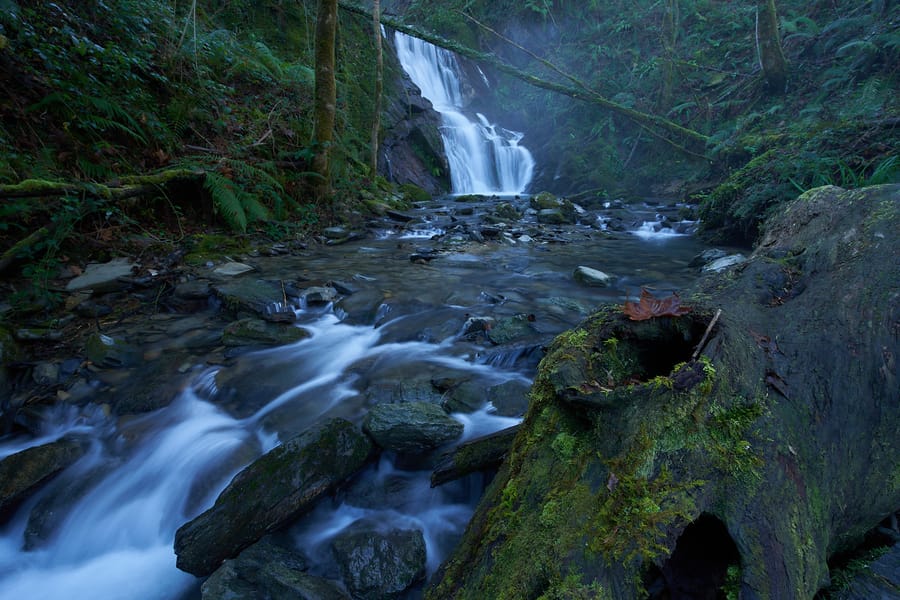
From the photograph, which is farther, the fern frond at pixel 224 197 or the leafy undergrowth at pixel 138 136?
the fern frond at pixel 224 197

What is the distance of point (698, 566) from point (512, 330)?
3.10 m

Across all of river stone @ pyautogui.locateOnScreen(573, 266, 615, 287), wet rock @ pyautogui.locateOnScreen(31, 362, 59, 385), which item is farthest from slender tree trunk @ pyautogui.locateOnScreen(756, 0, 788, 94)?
wet rock @ pyautogui.locateOnScreen(31, 362, 59, 385)

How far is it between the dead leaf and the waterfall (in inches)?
668

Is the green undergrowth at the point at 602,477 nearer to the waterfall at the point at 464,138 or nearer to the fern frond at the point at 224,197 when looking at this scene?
the fern frond at the point at 224,197

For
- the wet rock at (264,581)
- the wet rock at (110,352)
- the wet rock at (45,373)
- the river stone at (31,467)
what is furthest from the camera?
the wet rock at (110,352)

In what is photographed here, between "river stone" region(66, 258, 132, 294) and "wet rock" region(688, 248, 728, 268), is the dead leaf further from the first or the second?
"wet rock" region(688, 248, 728, 268)

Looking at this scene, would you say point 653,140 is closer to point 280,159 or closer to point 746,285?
point 280,159

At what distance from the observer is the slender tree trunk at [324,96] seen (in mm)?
7793

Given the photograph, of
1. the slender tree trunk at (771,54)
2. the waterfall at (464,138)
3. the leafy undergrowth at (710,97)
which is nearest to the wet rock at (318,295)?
the leafy undergrowth at (710,97)

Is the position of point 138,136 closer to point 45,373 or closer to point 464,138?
point 45,373

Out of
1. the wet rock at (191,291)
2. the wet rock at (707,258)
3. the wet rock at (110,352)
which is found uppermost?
the wet rock at (707,258)

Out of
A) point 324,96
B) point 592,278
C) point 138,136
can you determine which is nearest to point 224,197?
point 138,136

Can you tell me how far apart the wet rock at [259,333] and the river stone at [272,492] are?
6.47 feet

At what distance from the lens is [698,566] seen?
127 cm
